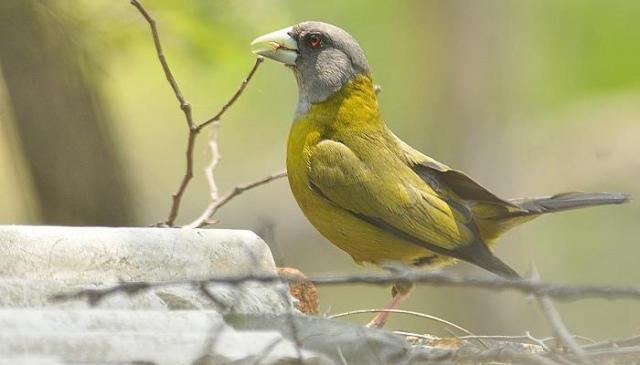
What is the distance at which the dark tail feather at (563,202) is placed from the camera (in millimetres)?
5309

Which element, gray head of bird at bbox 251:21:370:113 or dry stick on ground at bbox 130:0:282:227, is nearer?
dry stick on ground at bbox 130:0:282:227

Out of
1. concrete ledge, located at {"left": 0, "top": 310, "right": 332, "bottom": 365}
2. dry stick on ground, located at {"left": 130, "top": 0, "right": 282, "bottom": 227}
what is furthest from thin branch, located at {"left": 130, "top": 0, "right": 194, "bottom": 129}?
concrete ledge, located at {"left": 0, "top": 310, "right": 332, "bottom": 365}

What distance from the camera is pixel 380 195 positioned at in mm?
5320

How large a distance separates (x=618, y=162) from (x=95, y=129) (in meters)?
6.19

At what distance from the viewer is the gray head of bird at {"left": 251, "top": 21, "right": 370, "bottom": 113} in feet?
18.9

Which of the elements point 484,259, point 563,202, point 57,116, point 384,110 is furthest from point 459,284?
point 384,110

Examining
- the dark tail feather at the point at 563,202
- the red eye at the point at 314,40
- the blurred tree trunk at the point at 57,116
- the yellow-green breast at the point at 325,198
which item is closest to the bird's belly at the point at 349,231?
the yellow-green breast at the point at 325,198

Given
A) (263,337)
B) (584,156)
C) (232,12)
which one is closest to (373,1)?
(584,156)

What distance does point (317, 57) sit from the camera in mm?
5855

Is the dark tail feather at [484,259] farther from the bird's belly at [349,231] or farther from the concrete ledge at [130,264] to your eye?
the concrete ledge at [130,264]

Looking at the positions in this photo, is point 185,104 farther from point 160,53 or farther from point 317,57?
point 317,57

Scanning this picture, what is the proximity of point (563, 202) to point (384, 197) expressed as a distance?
77cm

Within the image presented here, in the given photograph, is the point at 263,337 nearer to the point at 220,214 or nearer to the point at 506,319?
the point at 220,214

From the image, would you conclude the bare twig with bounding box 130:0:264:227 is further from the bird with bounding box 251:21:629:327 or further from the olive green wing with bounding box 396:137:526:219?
the olive green wing with bounding box 396:137:526:219
